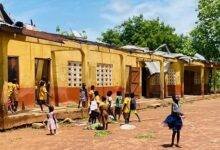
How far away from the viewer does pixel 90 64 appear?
26.2 metres

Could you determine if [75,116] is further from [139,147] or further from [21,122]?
[139,147]

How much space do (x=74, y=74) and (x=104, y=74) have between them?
317cm

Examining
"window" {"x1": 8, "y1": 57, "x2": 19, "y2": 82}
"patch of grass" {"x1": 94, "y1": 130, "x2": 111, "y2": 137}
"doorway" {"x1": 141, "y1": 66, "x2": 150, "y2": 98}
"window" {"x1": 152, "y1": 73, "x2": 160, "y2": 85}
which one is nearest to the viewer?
"patch of grass" {"x1": 94, "y1": 130, "x2": 111, "y2": 137}

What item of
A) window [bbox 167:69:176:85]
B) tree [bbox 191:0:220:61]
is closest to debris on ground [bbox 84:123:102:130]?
window [bbox 167:69:176:85]

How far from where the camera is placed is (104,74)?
2766cm

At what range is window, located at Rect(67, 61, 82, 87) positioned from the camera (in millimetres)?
24547

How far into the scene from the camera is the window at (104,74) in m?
27.2

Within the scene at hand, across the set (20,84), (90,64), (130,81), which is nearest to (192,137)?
(20,84)

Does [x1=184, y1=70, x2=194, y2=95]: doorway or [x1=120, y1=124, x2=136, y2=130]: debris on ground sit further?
[x1=184, y1=70, x2=194, y2=95]: doorway

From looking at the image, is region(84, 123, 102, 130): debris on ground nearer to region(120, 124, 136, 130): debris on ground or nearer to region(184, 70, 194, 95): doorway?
region(120, 124, 136, 130): debris on ground

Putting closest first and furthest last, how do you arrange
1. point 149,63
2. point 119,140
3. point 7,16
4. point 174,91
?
point 119,140 → point 7,16 → point 149,63 → point 174,91

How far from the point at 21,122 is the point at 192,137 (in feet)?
19.7

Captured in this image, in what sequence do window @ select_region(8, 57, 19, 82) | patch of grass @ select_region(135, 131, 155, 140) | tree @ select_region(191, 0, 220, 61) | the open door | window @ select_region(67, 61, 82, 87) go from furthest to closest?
1. tree @ select_region(191, 0, 220, 61)
2. the open door
3. window @ select_region(67, 61, 82, 87)
4. window @ select_region(8, 57, 19, 82)
5. patch of grass @ select_region(135, 131, 155, 140)

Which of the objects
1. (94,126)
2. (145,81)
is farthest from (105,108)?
(145,81)
